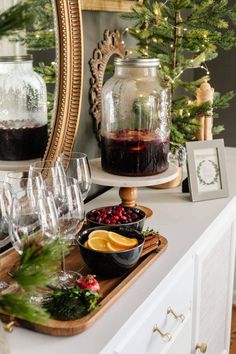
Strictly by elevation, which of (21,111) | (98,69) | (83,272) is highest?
(98,69)

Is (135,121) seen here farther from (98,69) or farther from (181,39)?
(181,39)

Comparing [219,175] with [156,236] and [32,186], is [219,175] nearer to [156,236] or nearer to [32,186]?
[156,236]

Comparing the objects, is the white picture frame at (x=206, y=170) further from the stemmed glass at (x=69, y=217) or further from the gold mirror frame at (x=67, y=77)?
the stemmed glass at (x=69, y=217)

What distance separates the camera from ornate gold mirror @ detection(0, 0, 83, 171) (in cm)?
125

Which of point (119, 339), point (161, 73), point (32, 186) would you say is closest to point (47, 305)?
point (119, 339)

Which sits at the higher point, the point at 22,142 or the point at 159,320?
the point at 22,142

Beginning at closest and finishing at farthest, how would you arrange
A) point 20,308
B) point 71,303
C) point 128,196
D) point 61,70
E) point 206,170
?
1. point 20,308
2. point 71,303
3. point 61,70
4. point 128,196
5. point 206,170

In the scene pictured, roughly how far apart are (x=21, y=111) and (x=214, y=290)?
945 millimetres

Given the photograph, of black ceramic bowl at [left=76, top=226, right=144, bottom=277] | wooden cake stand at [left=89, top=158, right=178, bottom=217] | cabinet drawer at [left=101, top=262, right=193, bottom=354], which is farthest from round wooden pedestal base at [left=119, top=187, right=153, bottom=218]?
black ceramic bowl at [left=76, top=226, right=144, bottom=277]

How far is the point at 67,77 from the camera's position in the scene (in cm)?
138

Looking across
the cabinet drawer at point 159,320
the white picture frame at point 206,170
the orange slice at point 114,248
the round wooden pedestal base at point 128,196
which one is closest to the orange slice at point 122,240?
the orange slice at point 114,248

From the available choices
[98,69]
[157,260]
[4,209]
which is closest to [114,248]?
[157,260]

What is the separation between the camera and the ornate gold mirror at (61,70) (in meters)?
1.25

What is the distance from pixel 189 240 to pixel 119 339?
0.48 m
